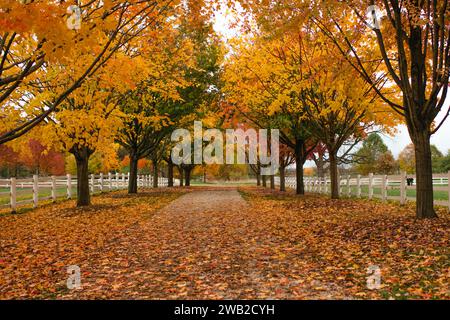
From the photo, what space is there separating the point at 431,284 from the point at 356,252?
217 centimetres

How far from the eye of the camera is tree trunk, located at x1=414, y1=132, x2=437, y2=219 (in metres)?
10.5

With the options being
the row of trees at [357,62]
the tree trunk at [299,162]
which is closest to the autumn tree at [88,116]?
Answer: the row of trees at [357,62]

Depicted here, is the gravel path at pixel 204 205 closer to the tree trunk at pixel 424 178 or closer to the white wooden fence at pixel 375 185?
the white wooden fence at pixel 375 185

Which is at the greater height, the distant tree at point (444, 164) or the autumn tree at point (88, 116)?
the autumn tree at point (88, 116)

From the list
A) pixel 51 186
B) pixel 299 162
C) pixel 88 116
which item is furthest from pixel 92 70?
pixel 299 162

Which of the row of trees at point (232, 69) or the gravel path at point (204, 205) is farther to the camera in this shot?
the gravel path at point (204, 205)

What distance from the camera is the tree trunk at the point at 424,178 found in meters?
10.5

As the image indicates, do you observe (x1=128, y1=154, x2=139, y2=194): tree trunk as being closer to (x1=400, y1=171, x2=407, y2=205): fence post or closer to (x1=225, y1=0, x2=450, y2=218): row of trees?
(x1=225, y1=0, x2=450, y2=218): row of trees

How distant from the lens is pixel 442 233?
28.1ft

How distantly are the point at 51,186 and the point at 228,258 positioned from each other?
62.2 ft

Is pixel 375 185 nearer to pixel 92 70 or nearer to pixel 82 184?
pixel 82 184

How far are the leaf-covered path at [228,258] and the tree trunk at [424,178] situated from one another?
48 centimetres

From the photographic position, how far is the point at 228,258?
7.45 metres
